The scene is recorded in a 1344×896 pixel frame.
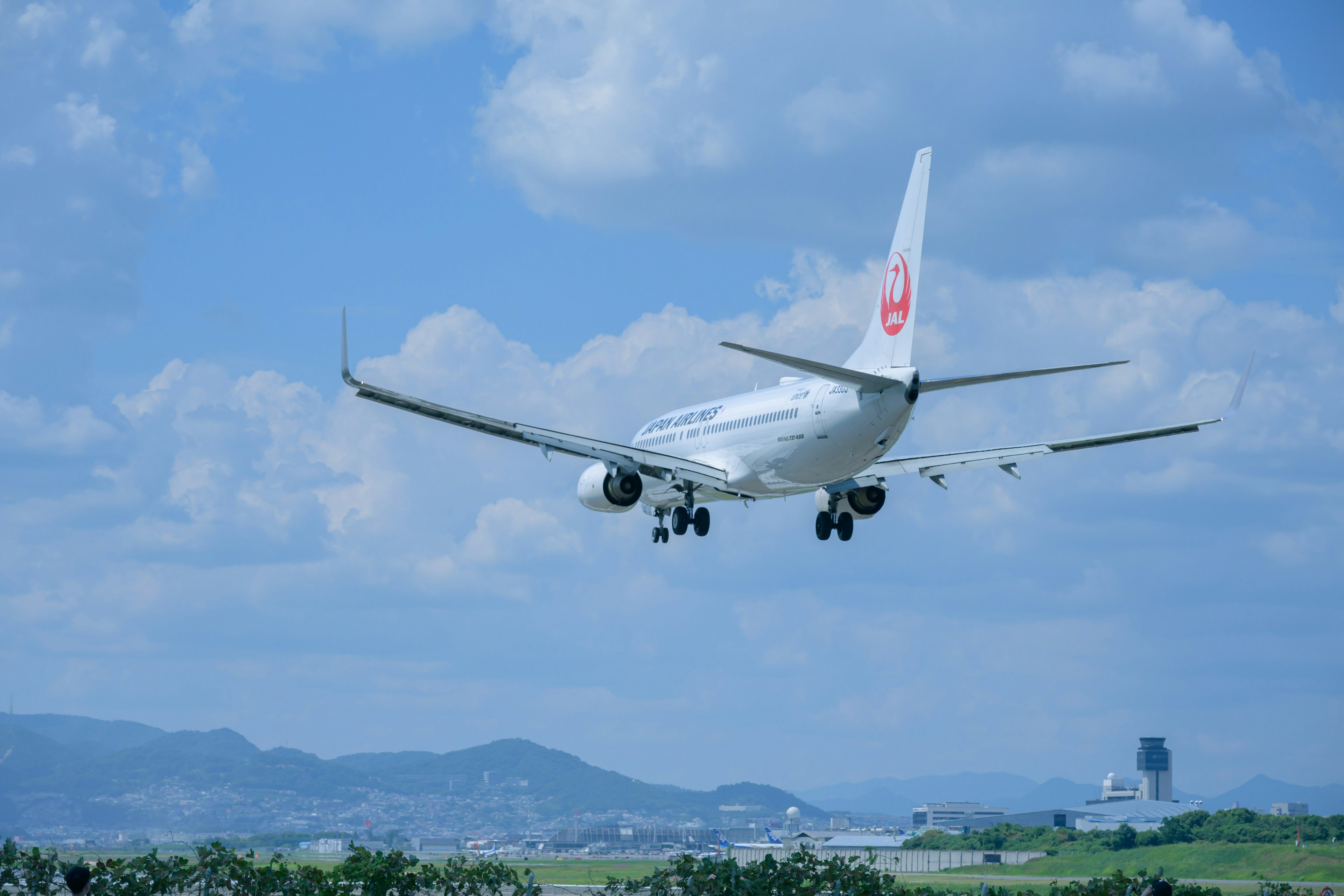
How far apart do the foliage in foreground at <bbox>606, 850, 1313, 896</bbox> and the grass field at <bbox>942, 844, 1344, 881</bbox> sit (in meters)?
75.8

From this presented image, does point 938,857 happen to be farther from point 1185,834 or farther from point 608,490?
point 608,490

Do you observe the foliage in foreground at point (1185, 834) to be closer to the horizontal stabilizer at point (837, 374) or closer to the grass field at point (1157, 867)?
the grass field at point (1157, 867)

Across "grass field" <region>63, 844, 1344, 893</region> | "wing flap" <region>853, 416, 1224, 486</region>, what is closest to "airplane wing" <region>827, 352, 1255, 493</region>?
"wing flap" <region>853, 416, 1224, 486</region>

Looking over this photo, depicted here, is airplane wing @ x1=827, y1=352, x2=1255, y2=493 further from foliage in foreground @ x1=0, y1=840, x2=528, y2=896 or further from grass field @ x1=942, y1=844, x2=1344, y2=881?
grass field @ x1=942, y1=844, x2=1344, y2=881

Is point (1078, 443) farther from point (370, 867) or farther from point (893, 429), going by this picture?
point (370, 867)

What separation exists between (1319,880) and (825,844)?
3521 inches

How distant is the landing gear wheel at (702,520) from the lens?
177 feet

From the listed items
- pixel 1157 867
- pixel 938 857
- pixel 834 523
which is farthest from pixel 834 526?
pixel 938 857

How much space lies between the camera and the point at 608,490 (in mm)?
52750

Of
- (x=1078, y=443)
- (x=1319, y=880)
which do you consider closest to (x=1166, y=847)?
(x=1319, y=880)

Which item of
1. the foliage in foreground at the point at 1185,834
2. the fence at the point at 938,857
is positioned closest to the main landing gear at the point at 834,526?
the fence at the point at 938,857

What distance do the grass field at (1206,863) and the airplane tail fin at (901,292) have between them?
221 feet

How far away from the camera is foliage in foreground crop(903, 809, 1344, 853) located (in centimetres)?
12781

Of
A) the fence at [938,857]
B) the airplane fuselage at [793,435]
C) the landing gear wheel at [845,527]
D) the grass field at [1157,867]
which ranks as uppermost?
the airplane fuselage at [793,435]
